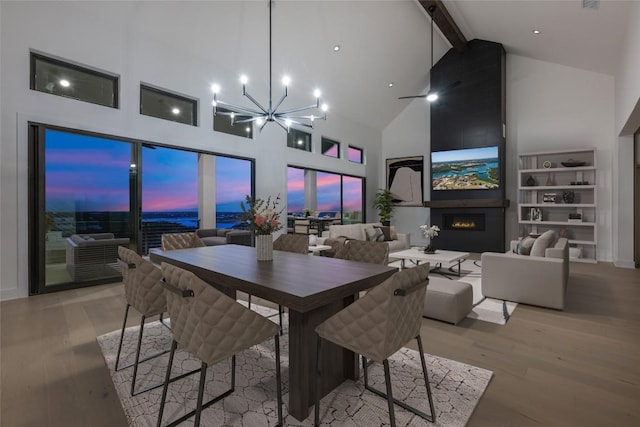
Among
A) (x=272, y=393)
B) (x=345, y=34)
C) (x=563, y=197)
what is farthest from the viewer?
(x=563, y=197)

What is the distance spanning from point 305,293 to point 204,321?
47 cm

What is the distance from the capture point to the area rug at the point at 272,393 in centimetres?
171

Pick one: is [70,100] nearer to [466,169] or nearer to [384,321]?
[384,321]

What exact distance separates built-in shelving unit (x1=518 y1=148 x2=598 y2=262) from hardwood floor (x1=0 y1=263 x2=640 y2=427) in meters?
3.24

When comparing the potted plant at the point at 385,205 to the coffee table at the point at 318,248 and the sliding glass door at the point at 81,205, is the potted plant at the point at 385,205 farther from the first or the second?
the sliding glass door at the point at 81,205

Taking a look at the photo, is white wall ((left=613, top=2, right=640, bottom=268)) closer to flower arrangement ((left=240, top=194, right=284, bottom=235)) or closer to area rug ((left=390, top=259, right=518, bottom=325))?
area rug ((left=390, top=259, right=518, bottom=325))

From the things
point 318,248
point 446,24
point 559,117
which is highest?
point 446,24

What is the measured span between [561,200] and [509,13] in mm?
4048

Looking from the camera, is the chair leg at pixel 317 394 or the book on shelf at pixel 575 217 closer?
the chair leg at pixel 317 394

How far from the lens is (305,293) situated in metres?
1.50

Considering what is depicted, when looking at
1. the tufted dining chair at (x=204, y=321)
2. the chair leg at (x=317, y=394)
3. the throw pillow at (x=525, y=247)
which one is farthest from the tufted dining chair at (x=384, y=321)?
the throw pillow at (x=525, y=247)

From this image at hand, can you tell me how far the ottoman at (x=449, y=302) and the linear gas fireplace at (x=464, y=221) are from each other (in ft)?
16.3

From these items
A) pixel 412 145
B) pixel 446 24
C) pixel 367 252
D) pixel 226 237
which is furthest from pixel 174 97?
pixel 412 145

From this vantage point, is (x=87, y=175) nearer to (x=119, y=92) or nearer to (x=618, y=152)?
(x=119, y=92)
